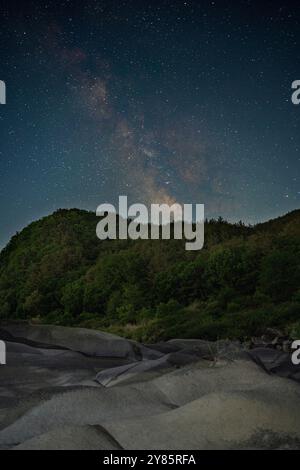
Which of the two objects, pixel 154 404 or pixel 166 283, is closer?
Answer: pixel 154 404

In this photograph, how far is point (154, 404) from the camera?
4160 millimetres

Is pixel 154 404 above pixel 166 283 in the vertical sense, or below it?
below

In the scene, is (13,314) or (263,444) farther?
(13,314)

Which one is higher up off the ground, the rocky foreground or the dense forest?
the dense forest

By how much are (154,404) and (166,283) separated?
363 inches

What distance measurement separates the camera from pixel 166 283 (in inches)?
526

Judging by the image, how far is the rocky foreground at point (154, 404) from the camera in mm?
3111

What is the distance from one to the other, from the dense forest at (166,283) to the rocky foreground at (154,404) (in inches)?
186

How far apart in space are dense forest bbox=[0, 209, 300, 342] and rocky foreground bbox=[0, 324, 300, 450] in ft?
15.5

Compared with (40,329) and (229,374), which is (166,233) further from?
(229,374)

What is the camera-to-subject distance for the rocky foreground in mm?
3111
